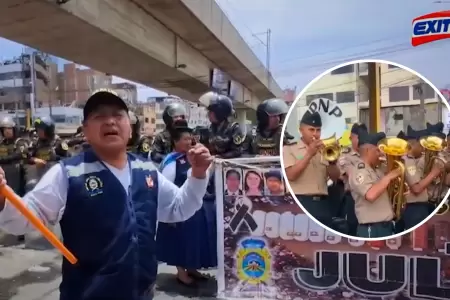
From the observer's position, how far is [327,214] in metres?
Answer: 2.43

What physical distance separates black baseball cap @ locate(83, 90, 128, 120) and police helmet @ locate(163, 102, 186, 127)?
2519 mm

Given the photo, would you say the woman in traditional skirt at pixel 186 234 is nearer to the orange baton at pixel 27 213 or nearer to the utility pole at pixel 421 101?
the utility pole at pixel 421 101

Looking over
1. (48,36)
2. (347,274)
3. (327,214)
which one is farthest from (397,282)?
(48,36)

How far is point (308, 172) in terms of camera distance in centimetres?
240

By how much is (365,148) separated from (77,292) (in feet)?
5.22

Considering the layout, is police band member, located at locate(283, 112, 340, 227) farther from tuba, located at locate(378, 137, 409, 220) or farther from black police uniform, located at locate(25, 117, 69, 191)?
black police uniform, located at locate(25, 117, 69, 191)

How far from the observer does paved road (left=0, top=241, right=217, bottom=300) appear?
3.60 metres

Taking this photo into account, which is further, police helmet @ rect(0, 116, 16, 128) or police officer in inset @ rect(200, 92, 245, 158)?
police helmet @ rect(0, 116, 16, 128)

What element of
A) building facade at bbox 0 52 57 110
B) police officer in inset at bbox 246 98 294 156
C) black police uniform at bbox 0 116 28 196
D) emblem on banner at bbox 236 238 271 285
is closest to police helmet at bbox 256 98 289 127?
police officer in inset at bbox 246 98 294 156

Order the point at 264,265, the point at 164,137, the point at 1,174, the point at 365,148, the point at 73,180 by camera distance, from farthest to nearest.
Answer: the point at 164,137, the point at 264,265, the point at 365,148, the point at 73,180, the point at 1,174

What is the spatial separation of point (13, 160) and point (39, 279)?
2.31 meters

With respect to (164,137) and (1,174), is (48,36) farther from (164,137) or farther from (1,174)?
(1,174)

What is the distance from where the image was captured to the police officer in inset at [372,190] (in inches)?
90.9

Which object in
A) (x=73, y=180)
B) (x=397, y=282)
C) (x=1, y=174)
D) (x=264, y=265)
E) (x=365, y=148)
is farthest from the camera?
(x=264, y=265)
